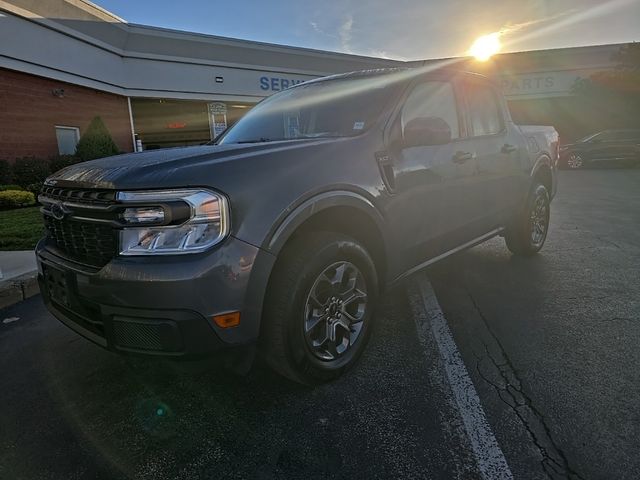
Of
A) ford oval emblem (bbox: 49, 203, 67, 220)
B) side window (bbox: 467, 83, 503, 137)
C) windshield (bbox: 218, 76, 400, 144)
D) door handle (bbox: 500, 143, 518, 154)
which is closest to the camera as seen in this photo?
ford oval emblem (bbox: 49, 203, 67, 220)

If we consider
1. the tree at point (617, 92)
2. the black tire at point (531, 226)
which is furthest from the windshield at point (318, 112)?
the tree at point (617, 92)

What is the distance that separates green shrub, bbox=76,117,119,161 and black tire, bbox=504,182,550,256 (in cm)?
1334

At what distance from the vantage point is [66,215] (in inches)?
92.1

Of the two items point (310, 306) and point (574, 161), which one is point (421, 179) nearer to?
point (310, 306)

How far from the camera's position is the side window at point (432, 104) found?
10.5 ft

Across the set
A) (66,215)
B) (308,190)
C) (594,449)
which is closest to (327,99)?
(308,190)

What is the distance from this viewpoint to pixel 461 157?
3.48 metres

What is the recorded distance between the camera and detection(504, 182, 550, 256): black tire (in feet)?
15.7

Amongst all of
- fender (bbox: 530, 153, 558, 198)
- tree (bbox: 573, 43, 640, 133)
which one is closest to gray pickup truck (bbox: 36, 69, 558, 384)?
fender (bbox: 530, 153, 558, 198)

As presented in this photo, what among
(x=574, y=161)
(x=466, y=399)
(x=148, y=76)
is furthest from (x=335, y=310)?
(x=148, y=76)

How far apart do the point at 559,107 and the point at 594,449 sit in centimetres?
2931

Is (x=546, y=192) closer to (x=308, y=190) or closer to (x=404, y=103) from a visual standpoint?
(x=404, y=103)

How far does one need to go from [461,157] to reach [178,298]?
254 centimetres

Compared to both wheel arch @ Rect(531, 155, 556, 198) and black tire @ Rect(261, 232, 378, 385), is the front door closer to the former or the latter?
black tire @ Rect(261, 232, 378, 385)
